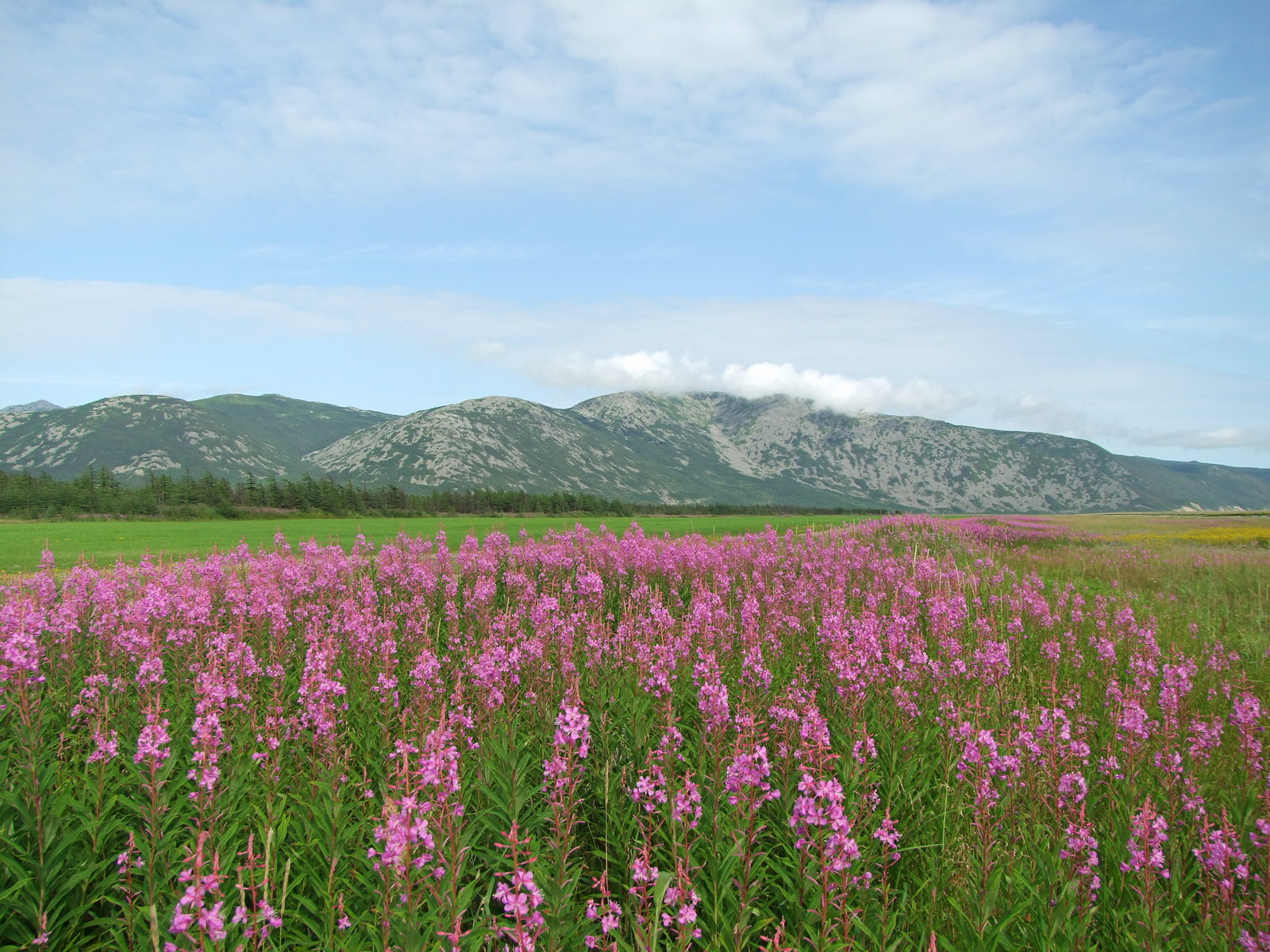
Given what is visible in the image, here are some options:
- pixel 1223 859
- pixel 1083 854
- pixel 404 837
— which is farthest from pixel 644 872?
pixel 1223 859

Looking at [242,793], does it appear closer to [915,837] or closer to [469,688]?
[469,688]

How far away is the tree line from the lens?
248 feet

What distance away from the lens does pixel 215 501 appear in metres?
83.0

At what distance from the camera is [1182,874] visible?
486 centimetres

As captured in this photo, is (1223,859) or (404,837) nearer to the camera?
(404,837)

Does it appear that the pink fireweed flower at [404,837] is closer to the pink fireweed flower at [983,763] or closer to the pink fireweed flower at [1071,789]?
the pink fireweed flower at [983,763]

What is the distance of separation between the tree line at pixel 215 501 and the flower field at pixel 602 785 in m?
81.6

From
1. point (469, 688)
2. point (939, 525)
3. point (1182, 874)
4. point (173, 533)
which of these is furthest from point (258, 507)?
point (1182, 874)

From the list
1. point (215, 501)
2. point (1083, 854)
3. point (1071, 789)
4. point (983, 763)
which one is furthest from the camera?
point (215, 501)

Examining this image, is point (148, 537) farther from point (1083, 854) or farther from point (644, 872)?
point (1083, 854)

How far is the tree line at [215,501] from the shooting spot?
75.6m

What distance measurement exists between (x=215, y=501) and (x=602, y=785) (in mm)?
95228

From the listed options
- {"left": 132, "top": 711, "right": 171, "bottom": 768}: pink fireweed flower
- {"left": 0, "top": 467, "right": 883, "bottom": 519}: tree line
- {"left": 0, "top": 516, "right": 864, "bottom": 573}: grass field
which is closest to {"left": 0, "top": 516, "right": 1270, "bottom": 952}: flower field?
{"left": 132, "top": 711, "right": 171, "bottom": 768}: pink fireweed flower

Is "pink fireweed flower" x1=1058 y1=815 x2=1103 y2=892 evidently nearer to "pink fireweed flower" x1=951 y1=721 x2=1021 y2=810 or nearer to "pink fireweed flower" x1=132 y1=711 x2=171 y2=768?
"pink fireweed flower" x1=951 y1=721 x2=1021 y2=810
